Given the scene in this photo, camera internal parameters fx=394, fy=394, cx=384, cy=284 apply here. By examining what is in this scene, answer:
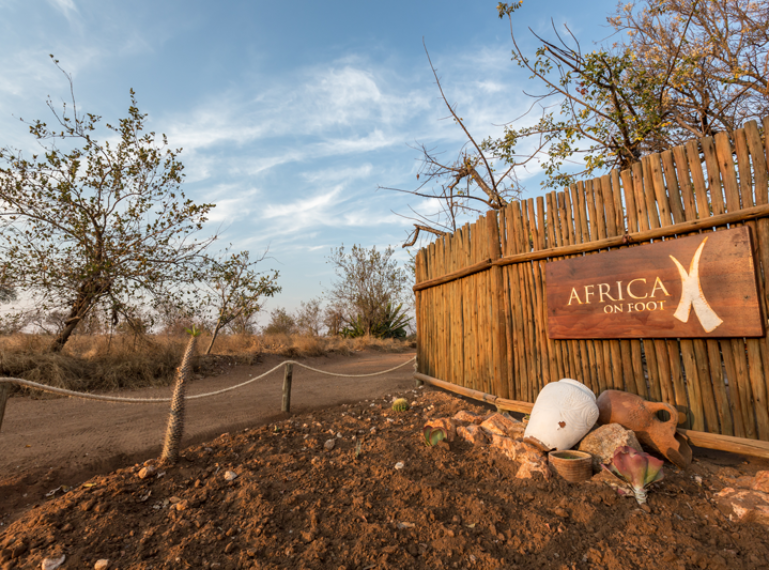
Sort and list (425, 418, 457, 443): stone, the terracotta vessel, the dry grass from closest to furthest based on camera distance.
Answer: the terracotta vessel → (425, 418, 457, 443): stone → the dry grass

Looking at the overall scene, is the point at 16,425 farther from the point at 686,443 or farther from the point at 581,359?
the point at 686,443

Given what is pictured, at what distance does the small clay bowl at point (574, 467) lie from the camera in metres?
2.97

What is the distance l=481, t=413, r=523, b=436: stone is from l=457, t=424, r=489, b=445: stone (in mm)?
115

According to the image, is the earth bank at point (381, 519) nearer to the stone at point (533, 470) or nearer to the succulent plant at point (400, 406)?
the stone at point (533, 470)

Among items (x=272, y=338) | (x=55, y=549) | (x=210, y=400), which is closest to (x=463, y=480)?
(x=55, y=549)

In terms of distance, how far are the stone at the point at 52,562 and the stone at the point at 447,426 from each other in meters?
2.83

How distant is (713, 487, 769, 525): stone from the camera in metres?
2.37

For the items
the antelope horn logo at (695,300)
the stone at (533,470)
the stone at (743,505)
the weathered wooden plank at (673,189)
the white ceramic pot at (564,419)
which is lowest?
the stone at (743,505)

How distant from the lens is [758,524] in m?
2.35

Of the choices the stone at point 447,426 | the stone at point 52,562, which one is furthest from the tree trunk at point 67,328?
the stone at point 447,426

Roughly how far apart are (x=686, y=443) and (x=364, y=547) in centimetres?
283

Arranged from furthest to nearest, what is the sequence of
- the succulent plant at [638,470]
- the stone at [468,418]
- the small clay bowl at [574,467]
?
the stone at [468,418], the small clay bowl at [574,467], the succulent plant at [638,470]

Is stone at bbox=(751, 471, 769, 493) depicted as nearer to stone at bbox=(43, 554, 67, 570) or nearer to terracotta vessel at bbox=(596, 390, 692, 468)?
terracotta vessel at bbox=(596, 390, 692, 468)

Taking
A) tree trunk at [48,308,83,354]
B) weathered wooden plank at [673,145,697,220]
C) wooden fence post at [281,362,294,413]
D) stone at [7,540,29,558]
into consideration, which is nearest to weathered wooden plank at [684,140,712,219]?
weathered wooden plank at [673,145,697,220]
